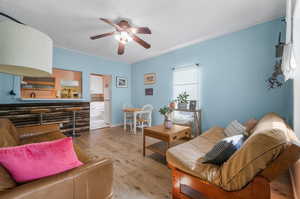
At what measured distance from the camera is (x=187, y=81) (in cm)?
359

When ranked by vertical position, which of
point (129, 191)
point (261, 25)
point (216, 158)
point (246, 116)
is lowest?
point (129, 191)

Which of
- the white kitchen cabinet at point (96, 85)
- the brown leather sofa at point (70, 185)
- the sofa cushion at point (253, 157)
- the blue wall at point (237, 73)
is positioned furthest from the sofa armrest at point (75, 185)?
the white kitchen cabinet at point (96, 85)

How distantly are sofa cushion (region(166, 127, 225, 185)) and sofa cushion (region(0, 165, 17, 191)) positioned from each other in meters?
1.31

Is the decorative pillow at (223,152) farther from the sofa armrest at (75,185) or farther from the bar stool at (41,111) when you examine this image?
the bar stool at (41,111)

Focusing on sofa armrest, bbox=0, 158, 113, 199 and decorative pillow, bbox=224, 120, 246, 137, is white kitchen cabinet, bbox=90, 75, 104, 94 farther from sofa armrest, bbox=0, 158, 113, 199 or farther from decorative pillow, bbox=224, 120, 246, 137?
sofa armrest, bbox=0, 158, 113, 199

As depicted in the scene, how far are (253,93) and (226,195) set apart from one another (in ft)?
7.48

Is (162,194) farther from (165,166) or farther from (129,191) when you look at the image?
(165,166)

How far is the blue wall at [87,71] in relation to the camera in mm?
3057

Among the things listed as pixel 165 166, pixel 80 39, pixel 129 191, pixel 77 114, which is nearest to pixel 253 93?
pixel 165 166

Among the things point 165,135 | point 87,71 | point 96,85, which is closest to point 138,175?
point 165,135

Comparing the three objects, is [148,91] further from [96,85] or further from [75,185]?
[75,185]

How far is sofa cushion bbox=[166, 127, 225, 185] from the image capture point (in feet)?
3.77

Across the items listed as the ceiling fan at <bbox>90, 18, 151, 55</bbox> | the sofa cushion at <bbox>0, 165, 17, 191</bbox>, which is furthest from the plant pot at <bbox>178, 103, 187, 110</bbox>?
the sofa cushion at <bbox>0, 165, 17, 191</bbox>

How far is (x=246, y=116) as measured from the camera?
2.64m
